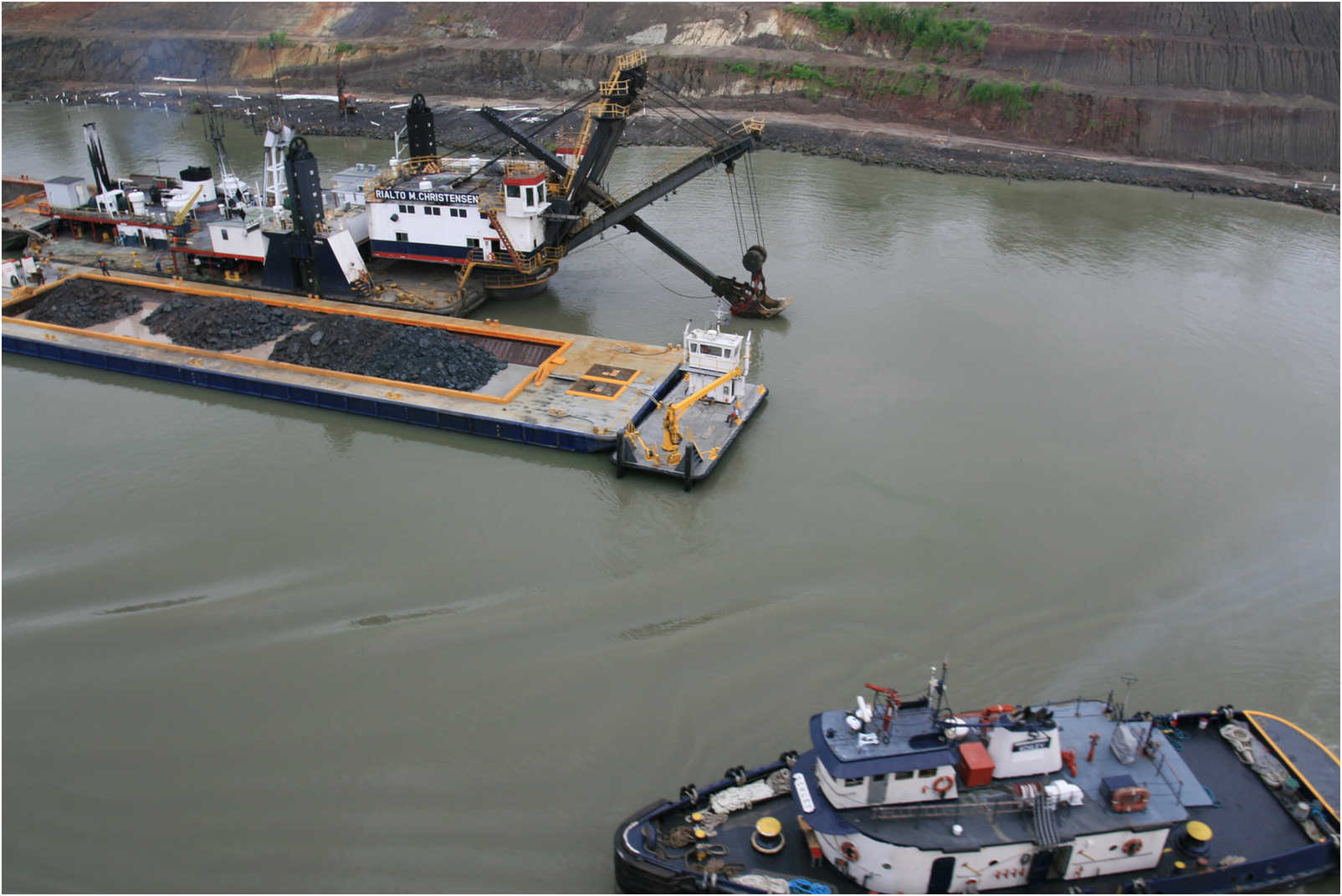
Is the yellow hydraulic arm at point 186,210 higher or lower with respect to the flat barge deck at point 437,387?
higher

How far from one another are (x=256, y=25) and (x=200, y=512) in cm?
6928

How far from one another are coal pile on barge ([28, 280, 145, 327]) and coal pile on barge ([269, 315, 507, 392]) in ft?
20.3

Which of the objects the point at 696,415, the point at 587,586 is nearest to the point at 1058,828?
the point at 587,586

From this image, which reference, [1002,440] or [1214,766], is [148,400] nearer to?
[1002,440]

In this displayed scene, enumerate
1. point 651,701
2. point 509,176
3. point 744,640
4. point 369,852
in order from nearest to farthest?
point 369,852, point 651,701, point 744,640, point 509,176

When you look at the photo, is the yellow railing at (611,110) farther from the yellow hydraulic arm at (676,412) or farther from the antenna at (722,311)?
the yellow hydraulic arm at (676,412)

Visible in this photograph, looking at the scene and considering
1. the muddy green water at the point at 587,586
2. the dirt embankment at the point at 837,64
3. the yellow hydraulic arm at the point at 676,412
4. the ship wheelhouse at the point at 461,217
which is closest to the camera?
the muddy green water at the point at 587,586

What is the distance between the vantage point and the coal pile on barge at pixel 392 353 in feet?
78.5

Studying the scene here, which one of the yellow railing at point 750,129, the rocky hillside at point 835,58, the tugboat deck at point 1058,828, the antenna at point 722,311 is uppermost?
the rocky hillside at point 835,58

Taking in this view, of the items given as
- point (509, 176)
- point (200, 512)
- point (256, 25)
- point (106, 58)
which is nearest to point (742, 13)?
point (256, 25)

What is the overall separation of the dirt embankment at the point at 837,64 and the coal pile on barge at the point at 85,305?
3658 centimetres

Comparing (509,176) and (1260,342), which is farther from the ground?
(509,176)

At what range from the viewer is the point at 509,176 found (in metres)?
28.1

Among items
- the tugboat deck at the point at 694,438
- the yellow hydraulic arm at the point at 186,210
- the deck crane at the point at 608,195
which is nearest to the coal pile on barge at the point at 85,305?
the yellow hydraulic arm at the point at 186,210
